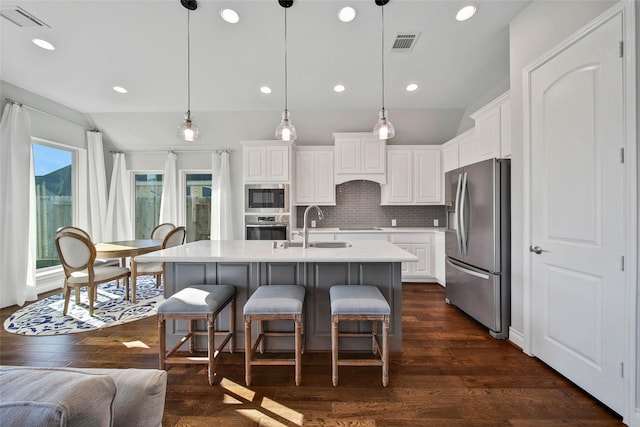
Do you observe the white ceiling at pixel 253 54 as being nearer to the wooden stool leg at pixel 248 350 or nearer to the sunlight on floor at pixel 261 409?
the wooden stool leg at pixel 248 350

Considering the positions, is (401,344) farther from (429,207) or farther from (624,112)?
(429,207)

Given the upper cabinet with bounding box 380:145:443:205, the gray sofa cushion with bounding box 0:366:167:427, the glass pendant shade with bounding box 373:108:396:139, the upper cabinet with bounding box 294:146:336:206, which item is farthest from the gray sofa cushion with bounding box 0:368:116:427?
the upper cabinet with bounding box 380:145:443:205

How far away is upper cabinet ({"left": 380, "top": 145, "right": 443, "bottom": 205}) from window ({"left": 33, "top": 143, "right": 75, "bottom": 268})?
18.4 ft

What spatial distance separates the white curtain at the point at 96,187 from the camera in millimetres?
4617

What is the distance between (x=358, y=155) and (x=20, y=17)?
4183mm

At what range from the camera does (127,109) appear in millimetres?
4402

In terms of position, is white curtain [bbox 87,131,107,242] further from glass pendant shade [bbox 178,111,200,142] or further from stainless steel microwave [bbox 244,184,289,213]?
glass pendant shade [bbox 178,111,200,142]

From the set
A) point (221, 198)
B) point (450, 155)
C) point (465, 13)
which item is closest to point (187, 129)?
point (221, 198)

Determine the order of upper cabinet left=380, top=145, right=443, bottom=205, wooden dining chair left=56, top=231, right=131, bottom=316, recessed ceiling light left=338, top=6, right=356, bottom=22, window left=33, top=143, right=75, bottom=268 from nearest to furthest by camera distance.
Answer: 1. recessed ceiling light left=338, top=6, right=356, bottom=22
2. wooden dining chair left=56, top=231, right=131, bottom=316
3. window left=33, top=143, right=75, bottom=268
4. upper cabinet left=380, top=145, right=443, bottom=205

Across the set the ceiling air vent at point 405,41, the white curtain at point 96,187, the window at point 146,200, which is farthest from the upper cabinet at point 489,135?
the white curtain at point 96,187

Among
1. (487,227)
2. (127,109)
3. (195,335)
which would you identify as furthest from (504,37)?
(127,109)

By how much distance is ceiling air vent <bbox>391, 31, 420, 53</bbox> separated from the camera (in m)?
2.68

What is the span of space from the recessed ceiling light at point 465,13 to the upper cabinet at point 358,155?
6.93 ft

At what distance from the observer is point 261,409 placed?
1.64 m
